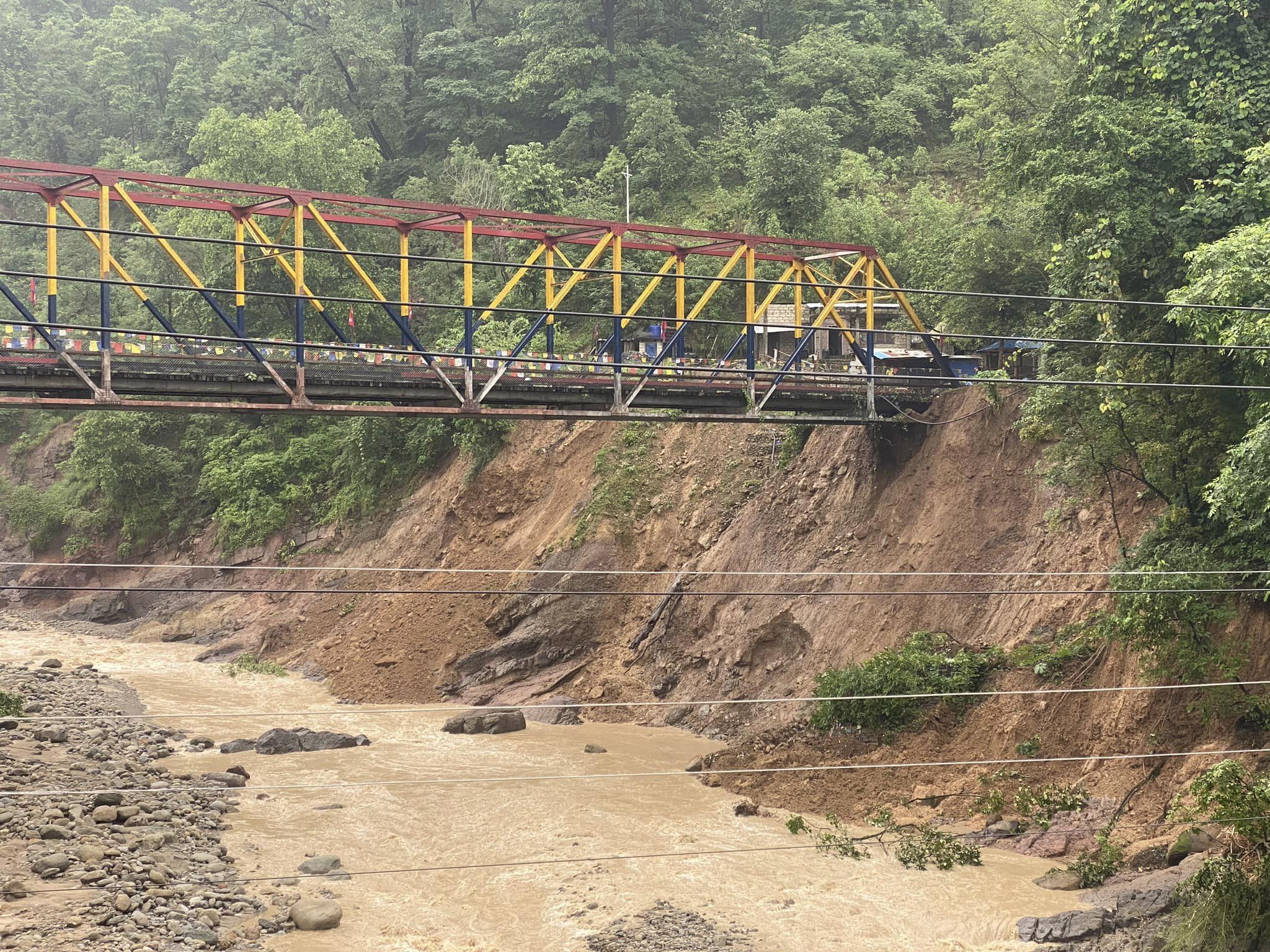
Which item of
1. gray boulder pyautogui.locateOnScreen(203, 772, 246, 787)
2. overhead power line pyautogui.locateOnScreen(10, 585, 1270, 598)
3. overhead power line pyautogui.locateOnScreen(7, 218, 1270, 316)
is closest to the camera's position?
overhead power line pyautogui.locateOnScreen(7, 218, 1270, 316)

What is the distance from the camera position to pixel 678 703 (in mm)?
24688

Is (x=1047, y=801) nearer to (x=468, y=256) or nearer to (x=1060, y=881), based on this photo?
(x=1060, y=881)

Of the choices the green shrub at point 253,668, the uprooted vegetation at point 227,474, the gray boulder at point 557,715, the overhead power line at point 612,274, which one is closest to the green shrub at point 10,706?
the green shrub at point 253,668

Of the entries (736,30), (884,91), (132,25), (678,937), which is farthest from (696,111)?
(678,937)

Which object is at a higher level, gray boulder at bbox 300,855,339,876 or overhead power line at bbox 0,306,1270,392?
overhead power line at bbox 0,306,1270,392

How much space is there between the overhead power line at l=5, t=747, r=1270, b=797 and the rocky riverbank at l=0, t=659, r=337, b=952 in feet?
0.93

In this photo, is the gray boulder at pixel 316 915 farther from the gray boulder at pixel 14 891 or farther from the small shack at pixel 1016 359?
the small shack at pixel 1016 359

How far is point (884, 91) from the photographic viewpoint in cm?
6003

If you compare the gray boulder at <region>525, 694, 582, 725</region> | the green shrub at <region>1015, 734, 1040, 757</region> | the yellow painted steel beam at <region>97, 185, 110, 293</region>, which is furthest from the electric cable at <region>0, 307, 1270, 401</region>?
the gray boulder at <region>525, 694, 582, 725</region>

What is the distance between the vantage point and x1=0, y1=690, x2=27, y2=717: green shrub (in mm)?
26016

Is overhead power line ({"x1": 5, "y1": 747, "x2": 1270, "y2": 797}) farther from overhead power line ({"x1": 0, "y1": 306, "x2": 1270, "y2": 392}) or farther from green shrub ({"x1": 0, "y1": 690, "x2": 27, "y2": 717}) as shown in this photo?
overhead power line ({"x1": 0, "y1": 306, "x2": 1270, "y2": 392})

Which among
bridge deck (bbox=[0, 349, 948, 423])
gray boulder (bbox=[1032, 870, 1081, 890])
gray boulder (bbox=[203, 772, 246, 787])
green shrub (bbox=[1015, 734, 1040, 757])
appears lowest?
gray boulder (bbox=[203, 772, 246, 787])

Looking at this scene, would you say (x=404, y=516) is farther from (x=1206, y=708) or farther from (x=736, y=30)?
(x=736, y=30)

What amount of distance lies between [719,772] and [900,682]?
4.07 meters
